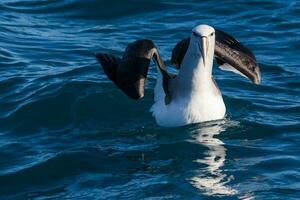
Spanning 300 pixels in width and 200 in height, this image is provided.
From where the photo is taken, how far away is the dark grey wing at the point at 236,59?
12.5 meters

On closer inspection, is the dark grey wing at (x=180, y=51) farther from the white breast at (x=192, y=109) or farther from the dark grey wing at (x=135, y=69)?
the white breast at (x=192, y=109)

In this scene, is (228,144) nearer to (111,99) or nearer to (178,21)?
(111,99)

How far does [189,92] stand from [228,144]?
84cm

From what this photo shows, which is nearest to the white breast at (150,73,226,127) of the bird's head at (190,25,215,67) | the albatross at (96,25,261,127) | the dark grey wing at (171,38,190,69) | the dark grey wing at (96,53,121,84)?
the albatross at (96,25,261,127)

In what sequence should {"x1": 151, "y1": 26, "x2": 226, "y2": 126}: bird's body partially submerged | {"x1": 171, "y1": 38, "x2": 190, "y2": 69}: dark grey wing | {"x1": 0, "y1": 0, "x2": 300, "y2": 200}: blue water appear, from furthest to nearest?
{"x1": 171, "y1": 38, "x2": 190, "y2": 69}: dark grey wing < {"x1": 151, "y1": 26, "x2": 226, "y2": 126}: bird's body partially submerged < {"x1": 0, "y1": 0, "x2": 300, "y2": 200}: blue water

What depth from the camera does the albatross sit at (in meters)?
11.6

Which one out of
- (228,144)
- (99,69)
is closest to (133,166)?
(228,144)

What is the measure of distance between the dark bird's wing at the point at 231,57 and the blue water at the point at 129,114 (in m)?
0.54

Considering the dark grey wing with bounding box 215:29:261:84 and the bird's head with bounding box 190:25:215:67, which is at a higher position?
the bird's head with bounding box 190:25:215:67

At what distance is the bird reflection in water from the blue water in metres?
0.01

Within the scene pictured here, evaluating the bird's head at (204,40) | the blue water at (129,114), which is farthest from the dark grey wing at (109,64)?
the bird's head at (204,40)

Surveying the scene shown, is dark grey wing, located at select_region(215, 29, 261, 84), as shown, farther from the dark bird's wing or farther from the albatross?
the albatross

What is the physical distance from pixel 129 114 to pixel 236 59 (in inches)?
57.6

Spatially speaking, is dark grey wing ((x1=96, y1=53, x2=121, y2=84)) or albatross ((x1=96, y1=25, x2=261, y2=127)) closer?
albatross ((x1=96, y1=25, x2=261, y2=127))
